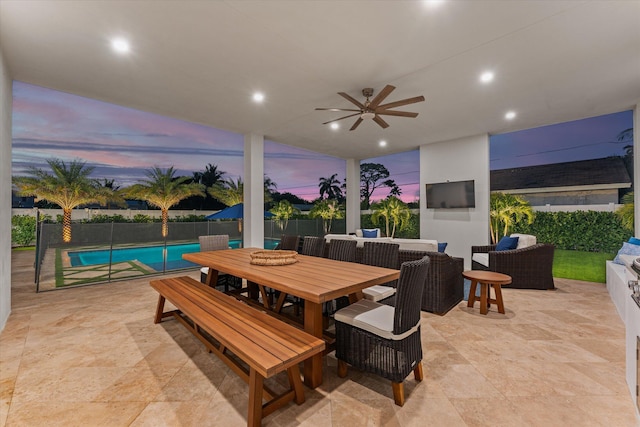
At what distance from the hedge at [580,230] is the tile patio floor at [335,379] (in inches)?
206

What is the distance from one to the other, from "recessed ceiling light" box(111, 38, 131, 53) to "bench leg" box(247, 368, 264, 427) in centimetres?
363

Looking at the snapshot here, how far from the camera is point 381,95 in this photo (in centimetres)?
343

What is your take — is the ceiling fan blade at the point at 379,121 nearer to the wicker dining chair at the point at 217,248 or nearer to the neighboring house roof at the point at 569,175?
the wicker dining chair at the point at 217,248

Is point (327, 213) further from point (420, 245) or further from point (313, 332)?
point (313, 332)

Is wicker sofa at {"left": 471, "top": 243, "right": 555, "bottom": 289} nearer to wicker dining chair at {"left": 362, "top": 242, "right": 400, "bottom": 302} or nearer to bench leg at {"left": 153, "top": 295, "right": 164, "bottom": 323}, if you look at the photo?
wicker dining chair at {"left": 362, "top": 242, "right": 400, "bottom": 302}

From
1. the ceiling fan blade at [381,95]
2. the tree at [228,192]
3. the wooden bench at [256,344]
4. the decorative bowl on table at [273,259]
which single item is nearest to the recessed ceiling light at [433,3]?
the ceiling fan blade at [381,95]

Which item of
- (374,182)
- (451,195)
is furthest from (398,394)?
(374,182)

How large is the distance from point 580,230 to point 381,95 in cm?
776

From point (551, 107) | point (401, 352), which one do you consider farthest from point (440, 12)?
point (551, 107)

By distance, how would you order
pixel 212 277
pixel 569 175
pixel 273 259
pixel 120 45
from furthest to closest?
pixel 569 175 → pixel 212 277 → pixel 120 45 → pixel 273 259

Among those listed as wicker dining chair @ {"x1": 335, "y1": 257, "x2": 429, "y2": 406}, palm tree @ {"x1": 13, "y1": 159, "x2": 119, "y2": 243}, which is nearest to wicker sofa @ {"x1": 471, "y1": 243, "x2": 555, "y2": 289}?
wicker dining chair @ {"x1": 335, "y1": 257, "x2": 429, "y2": 406}

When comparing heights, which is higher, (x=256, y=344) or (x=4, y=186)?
(x=4, y=186)

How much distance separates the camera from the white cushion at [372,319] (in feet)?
5.56

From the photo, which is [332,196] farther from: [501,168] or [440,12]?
[440,12]
